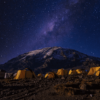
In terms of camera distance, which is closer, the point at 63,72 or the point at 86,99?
the point at 86,99

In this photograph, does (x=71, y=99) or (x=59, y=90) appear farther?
(x=59, y=90)

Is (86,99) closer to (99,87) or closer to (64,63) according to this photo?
(99,87)

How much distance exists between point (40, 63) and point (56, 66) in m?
19.0

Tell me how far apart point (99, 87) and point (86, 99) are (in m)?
3.02

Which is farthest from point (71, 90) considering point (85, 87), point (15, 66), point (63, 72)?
point (15, 66)

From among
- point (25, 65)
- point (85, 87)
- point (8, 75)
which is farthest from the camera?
point (25, 65)

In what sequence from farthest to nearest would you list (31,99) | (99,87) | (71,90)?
(99,87) → (71,90) → (31,99)

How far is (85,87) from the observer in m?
5.98

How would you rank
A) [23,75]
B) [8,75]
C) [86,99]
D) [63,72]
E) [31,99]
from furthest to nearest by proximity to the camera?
[63,72] < [8,75] < [23,75] < [31,99] < [86,99]

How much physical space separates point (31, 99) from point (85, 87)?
3.72m

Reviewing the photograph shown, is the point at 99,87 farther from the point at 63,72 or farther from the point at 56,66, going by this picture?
the point at 56,66

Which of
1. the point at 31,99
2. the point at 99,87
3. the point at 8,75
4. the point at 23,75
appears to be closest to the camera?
the point at 31,99

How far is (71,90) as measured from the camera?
16.9 feet

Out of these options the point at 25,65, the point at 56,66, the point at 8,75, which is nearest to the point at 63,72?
the point at 8,75
